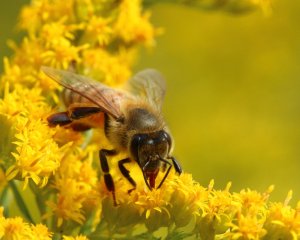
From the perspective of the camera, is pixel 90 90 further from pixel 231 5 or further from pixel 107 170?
pixel 231 5

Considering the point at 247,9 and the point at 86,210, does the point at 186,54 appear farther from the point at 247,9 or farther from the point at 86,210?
the point at 86,210

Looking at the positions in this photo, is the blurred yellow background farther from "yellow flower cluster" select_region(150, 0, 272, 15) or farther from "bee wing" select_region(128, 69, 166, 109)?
"bee wing" select_region(128, 69, 166, 109)

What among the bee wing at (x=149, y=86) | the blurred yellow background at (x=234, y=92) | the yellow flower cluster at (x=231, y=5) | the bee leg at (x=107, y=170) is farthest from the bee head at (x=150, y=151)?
the blurred yellow background at (x=234, y=92)

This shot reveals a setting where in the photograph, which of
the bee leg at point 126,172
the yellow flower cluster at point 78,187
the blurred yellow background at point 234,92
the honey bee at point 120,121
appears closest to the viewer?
the yellow flower cluster at point 78,187

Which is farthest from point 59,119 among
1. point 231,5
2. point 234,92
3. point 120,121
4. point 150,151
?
point 234,92

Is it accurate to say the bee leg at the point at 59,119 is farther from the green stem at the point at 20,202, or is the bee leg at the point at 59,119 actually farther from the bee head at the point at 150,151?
the bee head at the point at 150,151

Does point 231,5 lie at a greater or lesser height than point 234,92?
lesser

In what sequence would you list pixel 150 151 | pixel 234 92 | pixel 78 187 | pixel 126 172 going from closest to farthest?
pixel 150 151, pixel 126 172, pixel 78 187, pixel 234 92
